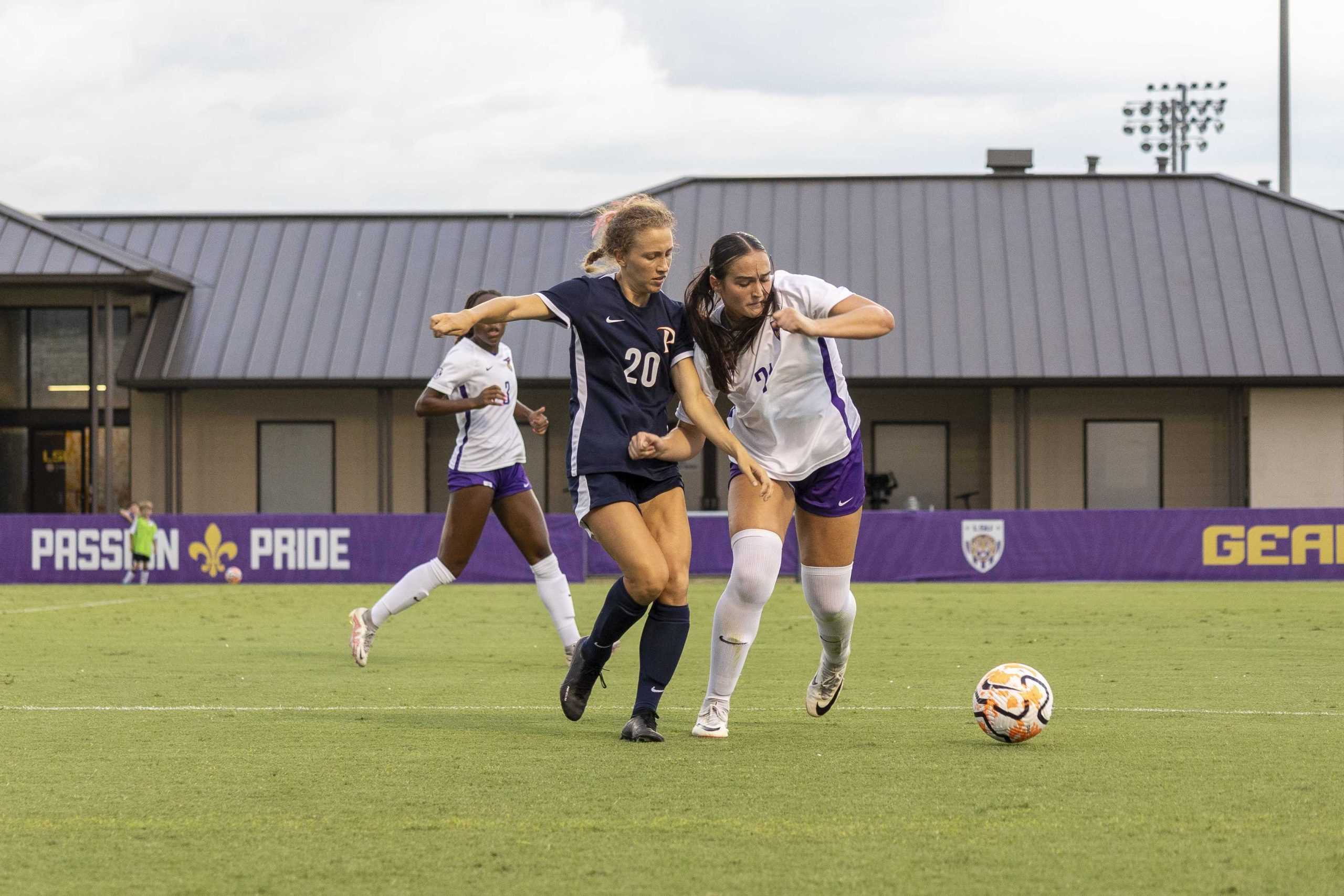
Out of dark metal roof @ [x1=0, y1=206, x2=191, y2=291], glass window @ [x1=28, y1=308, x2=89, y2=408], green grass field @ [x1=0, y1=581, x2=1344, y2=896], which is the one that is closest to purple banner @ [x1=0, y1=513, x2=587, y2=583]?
dark metal roof @ [x1=0, y1=206, x2=191, y2=291]

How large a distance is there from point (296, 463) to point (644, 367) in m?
25.3

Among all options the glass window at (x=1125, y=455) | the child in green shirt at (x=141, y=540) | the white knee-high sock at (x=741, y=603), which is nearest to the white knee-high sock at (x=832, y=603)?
the white knee-high sock at (x=741, y=603)

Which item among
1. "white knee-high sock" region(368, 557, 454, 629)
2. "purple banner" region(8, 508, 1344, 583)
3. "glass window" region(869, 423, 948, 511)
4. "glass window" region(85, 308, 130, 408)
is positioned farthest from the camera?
"glass window" region(869, 423, 948, 511)

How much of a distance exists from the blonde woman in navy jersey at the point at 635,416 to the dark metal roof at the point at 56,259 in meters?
22.5

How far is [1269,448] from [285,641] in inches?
856

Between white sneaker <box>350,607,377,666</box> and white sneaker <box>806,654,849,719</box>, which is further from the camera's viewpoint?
white sneaker <box>350,607,377,666</box>

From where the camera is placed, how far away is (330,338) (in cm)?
2889

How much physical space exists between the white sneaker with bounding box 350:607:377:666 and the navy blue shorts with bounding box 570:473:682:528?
3.65m

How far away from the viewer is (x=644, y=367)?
6.33m

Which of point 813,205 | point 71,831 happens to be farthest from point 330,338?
point 71,831

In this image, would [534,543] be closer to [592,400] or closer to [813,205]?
[592,400]

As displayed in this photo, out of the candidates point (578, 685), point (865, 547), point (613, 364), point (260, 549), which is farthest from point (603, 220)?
point (260, 549)

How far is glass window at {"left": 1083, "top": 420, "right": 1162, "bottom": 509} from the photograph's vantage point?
97.9 ft

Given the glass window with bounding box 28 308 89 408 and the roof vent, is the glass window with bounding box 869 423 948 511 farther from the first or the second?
the glass window with bounding box 28 308 89 408
